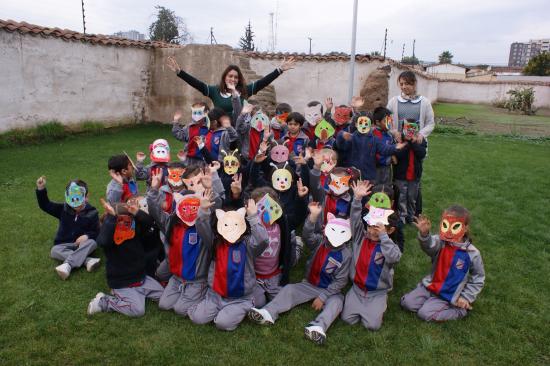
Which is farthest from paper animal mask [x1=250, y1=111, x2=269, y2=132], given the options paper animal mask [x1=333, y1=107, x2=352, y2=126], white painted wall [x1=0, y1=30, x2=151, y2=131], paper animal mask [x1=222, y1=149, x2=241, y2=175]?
white painted wall [x1=0, y1=30, x2=151, y2=131]

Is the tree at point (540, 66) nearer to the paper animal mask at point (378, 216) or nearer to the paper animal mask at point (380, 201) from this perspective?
the paper animal mask at point (380, 201)

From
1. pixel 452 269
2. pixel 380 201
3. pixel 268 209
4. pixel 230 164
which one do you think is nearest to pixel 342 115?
pixel 230 164

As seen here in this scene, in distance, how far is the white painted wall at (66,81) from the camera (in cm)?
920

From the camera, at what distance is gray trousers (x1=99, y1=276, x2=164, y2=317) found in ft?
11.4

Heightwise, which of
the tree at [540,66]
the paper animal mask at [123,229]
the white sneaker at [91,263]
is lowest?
the white sneaker at [91,263]

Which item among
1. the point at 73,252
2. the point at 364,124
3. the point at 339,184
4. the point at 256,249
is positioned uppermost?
the point at 364,124

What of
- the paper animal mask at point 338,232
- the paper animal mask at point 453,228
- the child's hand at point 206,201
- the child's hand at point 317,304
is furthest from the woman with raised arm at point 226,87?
the paper animal mask at point 453,228

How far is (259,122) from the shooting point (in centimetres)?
516

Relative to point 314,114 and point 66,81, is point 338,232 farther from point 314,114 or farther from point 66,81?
point 66,81

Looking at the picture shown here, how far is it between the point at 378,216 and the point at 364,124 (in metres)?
1.79

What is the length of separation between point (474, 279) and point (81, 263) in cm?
356

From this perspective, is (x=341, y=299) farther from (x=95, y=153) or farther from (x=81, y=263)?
(x=95, y=153)

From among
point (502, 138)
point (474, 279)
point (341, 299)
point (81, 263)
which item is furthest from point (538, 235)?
point (502, 138)

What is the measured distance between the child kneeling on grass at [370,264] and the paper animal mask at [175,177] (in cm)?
167
